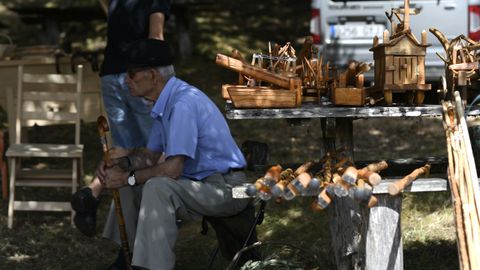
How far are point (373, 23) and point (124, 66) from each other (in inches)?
162

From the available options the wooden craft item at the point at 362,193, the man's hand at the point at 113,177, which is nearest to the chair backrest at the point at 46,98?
the man's hand at the point at 113,177

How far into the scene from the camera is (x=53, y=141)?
947cm

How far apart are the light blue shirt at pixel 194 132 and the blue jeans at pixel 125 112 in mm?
1194

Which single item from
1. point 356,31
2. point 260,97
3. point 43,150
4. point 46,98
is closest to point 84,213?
point 260,97

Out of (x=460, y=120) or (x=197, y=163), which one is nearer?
(x=460, y=120)

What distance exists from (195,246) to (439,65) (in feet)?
13.4

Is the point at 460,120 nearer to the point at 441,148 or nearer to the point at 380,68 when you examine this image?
the point at 380,68

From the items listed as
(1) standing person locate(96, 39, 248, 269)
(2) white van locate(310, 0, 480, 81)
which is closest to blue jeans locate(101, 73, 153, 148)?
(1) standing person locate(96, 39, 248, 269)

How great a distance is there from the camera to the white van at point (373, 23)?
30.3 feet

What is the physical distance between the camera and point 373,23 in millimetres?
9352

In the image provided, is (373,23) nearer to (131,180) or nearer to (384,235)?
(131,180)

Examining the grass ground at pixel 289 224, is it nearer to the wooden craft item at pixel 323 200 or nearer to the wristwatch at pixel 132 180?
the wristwatch at pixel 132 180

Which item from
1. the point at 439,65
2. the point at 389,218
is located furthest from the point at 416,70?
the point at 439,65

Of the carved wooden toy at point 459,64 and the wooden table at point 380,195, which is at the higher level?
the carved wooden toy at point 459,64
